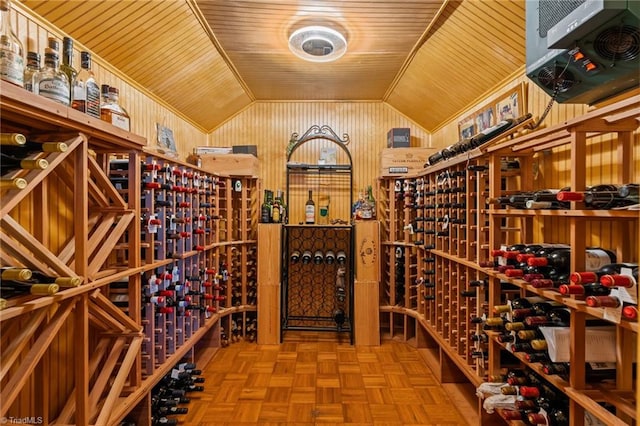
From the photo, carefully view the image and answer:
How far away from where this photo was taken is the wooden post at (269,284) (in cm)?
364

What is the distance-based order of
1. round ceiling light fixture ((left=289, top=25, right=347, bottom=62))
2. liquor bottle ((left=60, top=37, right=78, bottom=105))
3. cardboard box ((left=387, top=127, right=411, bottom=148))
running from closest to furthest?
liquor bottle ((left=60, top=37, right=78, bottom=105)), round ceiling light fixture ((left=289, top=25, right=347, bottom=62)), cardboard box ((left=387, top=127, right=411, bottom=148))

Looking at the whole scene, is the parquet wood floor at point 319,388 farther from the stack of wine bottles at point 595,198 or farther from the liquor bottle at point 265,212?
the stack of wine bottles at point 595,198

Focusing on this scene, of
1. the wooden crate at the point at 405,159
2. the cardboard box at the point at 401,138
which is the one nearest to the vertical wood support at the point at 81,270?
the wooden crate at the point at 405,159

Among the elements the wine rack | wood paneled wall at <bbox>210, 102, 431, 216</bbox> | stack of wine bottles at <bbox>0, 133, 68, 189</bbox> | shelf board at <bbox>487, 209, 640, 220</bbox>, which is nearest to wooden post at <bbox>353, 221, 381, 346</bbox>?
the wine rack

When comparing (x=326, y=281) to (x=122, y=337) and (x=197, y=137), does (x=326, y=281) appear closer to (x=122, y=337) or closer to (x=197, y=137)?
(x=197, y=137)

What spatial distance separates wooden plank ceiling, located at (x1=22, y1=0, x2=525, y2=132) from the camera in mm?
2087

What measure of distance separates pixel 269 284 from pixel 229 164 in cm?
131

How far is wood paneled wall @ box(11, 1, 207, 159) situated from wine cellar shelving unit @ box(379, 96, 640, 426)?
220cm

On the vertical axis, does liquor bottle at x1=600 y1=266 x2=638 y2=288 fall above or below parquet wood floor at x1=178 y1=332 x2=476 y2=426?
above

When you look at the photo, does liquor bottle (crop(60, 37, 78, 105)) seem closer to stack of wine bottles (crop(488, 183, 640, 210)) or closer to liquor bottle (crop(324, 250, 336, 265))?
stack of wine bottles (crop(488, 183, 640, 210))

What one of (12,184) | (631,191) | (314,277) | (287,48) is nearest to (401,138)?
(287,48)

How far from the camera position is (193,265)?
9.50 ft

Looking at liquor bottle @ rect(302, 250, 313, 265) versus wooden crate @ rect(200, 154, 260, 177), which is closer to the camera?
wooden crate @ rect(200, 154, 260, 177)

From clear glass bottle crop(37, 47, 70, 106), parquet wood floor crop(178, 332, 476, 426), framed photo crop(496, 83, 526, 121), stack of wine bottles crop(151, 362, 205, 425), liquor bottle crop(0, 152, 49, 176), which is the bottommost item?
parquet wood floor crop(178, 332, 476, 426)
